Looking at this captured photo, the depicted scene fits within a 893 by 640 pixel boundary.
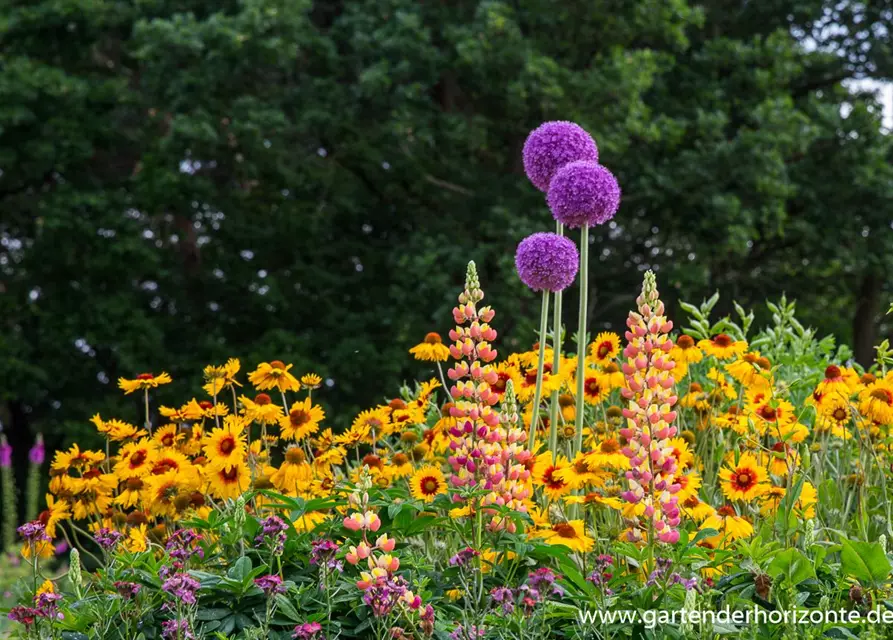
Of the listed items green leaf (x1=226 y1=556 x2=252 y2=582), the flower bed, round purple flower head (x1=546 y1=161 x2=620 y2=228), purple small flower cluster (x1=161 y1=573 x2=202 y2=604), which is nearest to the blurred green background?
the flower bed

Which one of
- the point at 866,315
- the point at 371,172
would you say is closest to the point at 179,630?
the point at 371,172

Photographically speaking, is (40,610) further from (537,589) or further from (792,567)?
(792,567)

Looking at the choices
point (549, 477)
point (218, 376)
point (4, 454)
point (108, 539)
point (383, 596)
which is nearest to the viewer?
point (383, 596)

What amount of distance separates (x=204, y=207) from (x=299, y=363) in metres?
3.01

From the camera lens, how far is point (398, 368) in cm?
1064

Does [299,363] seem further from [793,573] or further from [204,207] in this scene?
[793,573]

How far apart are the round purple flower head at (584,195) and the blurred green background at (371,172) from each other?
7.02 metres

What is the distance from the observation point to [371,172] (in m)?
12.5

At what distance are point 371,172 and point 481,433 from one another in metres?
10.2

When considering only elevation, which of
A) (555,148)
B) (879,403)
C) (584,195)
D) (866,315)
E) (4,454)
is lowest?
(4,454)

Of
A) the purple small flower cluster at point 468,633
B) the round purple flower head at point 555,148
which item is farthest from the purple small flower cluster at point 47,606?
the round purple flower head at point 555,148

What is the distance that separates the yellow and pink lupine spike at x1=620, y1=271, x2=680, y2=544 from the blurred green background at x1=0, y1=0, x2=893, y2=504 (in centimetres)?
763

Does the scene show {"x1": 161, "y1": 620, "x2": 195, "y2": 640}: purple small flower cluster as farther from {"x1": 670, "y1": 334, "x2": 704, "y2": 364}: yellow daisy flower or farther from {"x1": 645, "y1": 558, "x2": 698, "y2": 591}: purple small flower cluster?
{"x1": 670, "y1": 334, "x2": 704, "y2": 364}: yellow daisy flower

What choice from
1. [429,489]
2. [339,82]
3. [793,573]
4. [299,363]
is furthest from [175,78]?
[793,573]
